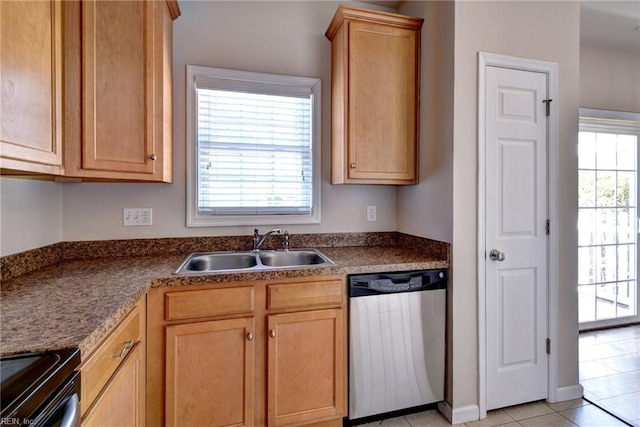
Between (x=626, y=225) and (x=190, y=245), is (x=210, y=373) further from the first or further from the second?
(x=626, y=225)

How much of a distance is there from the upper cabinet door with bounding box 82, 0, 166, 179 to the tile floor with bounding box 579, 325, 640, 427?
318 centimetres

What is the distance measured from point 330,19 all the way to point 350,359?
2.39 m

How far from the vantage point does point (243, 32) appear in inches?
87.0

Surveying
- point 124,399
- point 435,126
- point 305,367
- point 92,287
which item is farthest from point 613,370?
point 92,287

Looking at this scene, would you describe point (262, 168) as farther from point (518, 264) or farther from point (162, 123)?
point (518, 264)

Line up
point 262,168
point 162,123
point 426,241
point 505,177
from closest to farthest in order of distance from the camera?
1. point 162,123
2. point 505,177
3. point 426,241
4. point 262,168

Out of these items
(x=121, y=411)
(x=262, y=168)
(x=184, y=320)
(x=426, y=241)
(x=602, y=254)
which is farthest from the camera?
(x=602, y=254)

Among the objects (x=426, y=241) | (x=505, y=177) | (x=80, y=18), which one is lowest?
(x=426, y=241)

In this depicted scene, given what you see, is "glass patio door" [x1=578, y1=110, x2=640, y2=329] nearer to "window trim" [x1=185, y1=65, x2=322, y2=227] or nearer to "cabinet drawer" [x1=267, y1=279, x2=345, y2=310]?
"window trim" [x1=185, y1=65, x2=322, y2=227]

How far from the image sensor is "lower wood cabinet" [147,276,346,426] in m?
1.49

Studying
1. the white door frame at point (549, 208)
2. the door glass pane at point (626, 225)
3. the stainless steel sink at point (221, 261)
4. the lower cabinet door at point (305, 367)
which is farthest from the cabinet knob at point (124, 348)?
the door glass pane at point (626, 225)

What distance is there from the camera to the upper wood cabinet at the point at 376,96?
2.05m

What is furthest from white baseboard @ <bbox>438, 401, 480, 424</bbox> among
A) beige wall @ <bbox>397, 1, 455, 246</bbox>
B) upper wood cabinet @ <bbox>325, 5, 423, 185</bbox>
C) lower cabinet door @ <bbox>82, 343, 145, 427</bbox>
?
lower cabinet door @ <bbox>82, 343, 145, 427</bbox>

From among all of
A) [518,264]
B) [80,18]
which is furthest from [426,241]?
[80,18]
